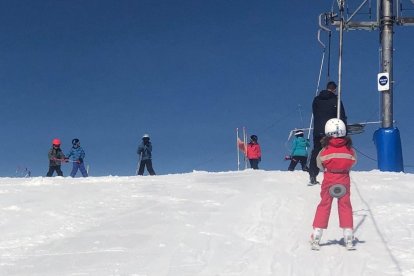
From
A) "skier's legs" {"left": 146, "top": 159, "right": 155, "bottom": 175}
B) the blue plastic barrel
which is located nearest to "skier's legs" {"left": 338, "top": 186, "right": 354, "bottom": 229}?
the blue plastic barrel

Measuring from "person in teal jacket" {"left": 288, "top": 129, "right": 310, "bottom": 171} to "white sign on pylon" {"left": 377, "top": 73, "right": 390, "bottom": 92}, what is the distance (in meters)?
2.75

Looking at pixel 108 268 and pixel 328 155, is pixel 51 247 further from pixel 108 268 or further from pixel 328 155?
pixel 328 155

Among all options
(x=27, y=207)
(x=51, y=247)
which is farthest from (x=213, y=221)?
(x=27, y=207)

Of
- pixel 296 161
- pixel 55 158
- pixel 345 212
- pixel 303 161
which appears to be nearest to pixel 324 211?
pixel 345 212

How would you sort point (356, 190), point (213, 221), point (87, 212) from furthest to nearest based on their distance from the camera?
point (356, 190)
point (87, 212)
point (213, 221)

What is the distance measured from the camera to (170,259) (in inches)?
283

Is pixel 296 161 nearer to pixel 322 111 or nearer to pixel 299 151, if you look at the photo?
pixel 299 151

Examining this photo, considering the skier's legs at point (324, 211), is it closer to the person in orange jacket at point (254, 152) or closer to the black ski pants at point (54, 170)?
the black ski pants at point (54, 170)

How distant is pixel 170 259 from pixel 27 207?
4432mm

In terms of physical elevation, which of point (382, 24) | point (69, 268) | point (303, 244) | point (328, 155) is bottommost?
point (69, 268)

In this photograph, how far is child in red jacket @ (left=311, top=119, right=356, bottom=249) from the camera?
311 inches

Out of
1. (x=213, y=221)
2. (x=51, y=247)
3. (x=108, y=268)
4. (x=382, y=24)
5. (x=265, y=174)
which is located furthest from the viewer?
(x=382, y=24)

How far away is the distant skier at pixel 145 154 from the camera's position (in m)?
20.5

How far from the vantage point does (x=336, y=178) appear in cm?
808
